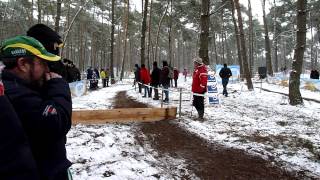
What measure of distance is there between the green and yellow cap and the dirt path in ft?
15.6

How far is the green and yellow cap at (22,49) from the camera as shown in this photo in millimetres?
2100

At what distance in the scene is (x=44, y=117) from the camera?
201 cm

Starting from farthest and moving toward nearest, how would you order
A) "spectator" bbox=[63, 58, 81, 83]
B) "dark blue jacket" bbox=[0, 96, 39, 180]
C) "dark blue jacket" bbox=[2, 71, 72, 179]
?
"spectator" bbox=[63, 58, 81, 83], "dark blue jacket" bbox=[2, 71, 72, 179], "dark blue jacket" bbox=[0, 96, 39, 180]

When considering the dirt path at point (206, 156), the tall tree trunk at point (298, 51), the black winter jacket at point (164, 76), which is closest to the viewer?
the dirt path at point (206, 156)

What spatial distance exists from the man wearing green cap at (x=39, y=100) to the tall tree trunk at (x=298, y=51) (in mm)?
15550

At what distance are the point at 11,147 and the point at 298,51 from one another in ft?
52.8

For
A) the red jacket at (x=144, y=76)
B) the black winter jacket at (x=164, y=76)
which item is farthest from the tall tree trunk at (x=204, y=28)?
the red jacket at (x=144, y=76)

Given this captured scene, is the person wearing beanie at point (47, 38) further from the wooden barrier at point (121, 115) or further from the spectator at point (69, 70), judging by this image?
the wooden barrier at point (121, 115)

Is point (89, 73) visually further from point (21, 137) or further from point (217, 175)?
point (21, 137)

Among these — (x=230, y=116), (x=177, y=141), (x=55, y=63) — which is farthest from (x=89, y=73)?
(x=55, y=63)

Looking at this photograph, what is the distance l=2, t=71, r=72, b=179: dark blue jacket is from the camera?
1980mm

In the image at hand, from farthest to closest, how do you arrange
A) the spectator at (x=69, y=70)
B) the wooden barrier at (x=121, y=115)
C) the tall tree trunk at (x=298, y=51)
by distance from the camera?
the tall tree trunk at (x=298, y=51) < the wooden barrier at (x=121, y=115) < the spectator at (x=69, y=70)

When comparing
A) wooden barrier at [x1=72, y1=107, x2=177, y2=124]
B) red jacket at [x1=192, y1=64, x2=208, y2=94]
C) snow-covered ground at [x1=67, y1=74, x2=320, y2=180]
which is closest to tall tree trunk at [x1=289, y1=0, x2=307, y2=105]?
snow-covered ground at [x1=67, y1=74, x2=320, y2=180]

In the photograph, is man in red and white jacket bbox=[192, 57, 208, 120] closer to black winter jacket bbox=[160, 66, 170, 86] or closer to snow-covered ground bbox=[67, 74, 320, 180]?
snow-covered ground bbox=[67, 74, 320, 180]
